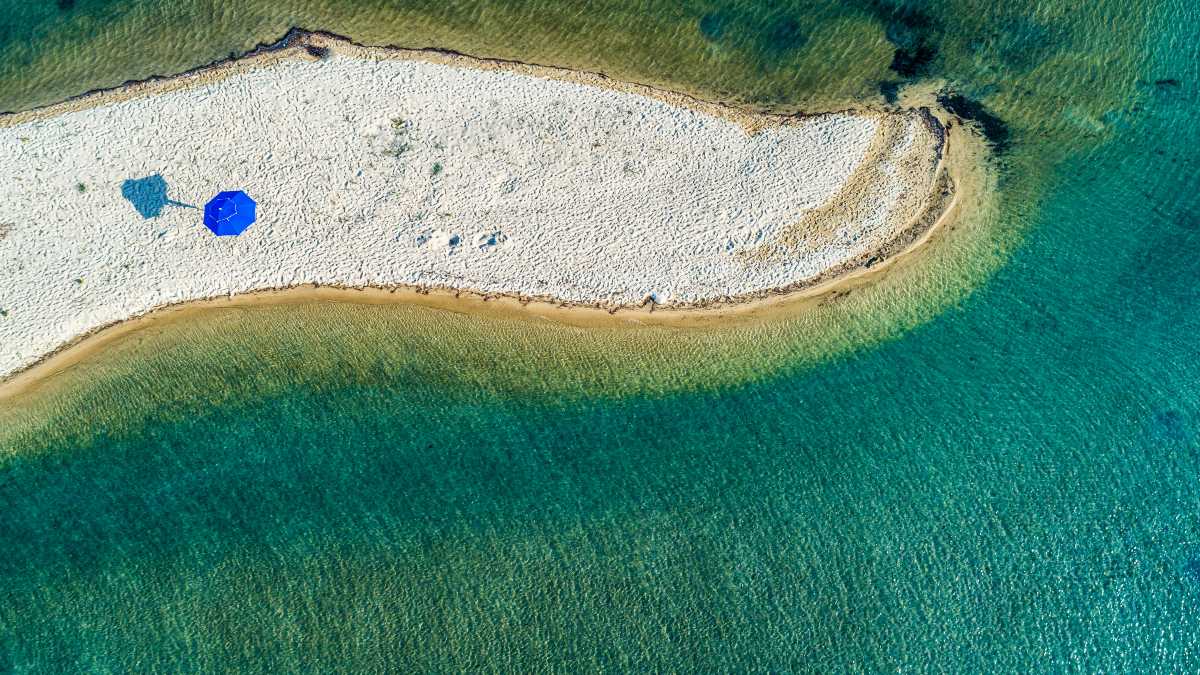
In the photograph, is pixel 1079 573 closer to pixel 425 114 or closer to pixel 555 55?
pixel 555 55

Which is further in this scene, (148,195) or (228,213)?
(148,195)

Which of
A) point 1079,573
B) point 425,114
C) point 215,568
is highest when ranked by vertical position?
point 425,114

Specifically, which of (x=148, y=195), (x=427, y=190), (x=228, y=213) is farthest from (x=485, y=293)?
(x=148, y=195)

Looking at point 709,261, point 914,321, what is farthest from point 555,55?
point 914,321

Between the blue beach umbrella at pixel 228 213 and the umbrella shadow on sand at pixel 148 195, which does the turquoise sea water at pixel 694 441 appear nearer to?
the blue beach umbrella at pixel 228 213

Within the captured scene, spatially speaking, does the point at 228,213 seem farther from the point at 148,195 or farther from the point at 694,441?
the point at 694,441

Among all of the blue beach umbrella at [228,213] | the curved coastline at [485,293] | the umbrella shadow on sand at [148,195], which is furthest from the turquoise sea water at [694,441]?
the umbrella shadow on sand at [148,195]

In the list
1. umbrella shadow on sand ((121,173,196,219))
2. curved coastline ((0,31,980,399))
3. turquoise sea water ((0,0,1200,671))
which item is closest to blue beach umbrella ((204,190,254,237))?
umbrella shadow on sand ((121,173,196,219))
